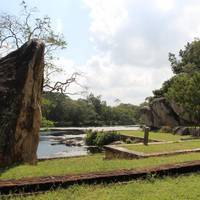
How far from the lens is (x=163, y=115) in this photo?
4259 centimetres

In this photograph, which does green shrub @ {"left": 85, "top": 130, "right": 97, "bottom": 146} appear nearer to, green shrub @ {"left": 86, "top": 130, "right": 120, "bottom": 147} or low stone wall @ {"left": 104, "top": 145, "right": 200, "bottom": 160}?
green shrub @ {"left": 86, "top": 130, "right": 120, "bottom": 147}

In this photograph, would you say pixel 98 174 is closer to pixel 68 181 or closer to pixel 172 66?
pixel 68 181

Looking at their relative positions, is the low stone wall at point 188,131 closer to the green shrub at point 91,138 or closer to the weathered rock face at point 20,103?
the green shrub at point 91,138

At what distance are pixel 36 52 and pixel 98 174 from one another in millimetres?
6579

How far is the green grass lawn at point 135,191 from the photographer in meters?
6.15

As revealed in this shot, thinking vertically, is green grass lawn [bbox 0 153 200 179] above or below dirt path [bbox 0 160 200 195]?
below

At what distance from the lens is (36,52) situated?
→ 12.5 metres

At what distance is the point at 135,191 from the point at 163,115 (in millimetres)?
36701

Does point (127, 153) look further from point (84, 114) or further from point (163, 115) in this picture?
point (84, 114)

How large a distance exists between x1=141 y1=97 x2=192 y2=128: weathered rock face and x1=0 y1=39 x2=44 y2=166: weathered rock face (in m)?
27.9

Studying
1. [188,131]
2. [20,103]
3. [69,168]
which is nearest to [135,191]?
[69,168]

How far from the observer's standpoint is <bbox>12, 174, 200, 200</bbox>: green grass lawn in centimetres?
615

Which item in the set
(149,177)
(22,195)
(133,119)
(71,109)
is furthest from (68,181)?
(133,119)

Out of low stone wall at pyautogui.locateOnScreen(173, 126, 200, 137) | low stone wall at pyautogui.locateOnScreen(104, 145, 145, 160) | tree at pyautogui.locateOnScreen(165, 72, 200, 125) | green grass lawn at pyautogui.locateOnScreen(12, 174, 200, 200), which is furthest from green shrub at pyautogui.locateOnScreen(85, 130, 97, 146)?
green grass lawn at pyautogui.locateOnScreen(12, 174, 200, 200)
